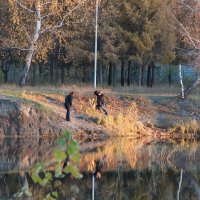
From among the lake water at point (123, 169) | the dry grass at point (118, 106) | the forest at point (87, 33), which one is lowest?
the lake water at point (123, 169)

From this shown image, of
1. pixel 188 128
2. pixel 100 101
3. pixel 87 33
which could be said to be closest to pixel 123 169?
pixel 100 101

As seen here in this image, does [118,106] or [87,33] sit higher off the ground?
[87,33]

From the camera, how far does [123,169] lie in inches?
959

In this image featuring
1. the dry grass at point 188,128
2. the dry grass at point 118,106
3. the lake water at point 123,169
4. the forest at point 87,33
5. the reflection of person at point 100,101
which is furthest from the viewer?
the forest at point 87,33

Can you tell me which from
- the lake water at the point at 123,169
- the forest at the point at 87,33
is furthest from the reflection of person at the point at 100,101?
the forest at the point at 87,33

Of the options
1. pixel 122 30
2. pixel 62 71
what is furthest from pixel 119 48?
pixel 62 71

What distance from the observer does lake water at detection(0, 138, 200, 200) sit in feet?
64.0

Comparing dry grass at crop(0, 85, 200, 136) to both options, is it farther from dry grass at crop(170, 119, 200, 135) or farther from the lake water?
the lake water

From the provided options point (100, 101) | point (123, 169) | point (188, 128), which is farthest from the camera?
point (188, 128)

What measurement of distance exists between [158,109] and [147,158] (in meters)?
14.2

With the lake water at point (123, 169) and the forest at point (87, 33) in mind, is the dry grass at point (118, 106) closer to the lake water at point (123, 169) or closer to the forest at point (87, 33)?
the lake water at point (123, 169)

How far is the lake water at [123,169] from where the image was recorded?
19516 mm

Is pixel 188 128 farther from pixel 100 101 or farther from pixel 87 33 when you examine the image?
pixel 87 33

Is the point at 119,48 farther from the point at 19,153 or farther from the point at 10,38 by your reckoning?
the point at 19,153
